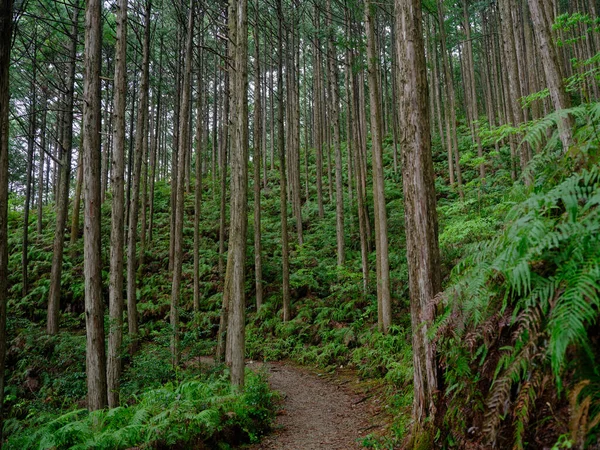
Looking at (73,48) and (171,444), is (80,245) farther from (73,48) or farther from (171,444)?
(171,444)

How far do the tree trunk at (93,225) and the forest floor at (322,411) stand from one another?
347cm

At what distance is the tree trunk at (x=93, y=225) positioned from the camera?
7.02m

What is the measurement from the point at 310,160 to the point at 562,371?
25.4 meters

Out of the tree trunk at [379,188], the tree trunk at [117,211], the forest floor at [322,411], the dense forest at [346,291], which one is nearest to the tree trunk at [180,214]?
the dense forest at [346,291]

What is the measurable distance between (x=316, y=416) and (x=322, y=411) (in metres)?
0.29

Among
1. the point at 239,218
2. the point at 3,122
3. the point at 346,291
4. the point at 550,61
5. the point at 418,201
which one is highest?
the point at 550,61

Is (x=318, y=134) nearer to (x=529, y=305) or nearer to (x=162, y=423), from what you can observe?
(x=162, y=423)

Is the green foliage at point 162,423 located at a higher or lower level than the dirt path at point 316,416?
higher

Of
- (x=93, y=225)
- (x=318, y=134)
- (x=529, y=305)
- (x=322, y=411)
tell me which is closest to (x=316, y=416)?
(x=322, y=411)

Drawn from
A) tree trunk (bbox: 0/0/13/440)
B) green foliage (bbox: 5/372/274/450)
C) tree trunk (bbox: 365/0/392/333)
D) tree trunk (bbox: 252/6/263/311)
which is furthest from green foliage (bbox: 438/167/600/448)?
tree trunk (bbox: 252/6/263/311)

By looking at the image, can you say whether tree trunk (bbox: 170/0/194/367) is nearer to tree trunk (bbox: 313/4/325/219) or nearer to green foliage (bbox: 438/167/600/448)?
tree trunk (bbox: 313/4/325/219)

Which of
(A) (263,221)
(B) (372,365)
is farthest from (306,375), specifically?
→ (A) (263,221)

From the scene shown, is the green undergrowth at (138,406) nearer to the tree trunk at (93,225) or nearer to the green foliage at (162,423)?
the green foliage at (162,423)

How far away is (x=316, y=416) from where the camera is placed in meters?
6.77
